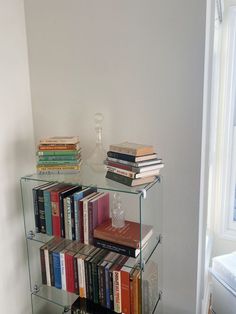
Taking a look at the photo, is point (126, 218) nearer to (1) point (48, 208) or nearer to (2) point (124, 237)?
(2) point (124, 237)

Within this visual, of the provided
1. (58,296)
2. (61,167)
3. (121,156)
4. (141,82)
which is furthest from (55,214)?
(141,82)

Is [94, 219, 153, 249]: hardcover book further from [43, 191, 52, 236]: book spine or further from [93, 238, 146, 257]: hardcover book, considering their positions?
[43, 191, 52, 236]: book spine

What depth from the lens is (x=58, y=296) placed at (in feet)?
5.24

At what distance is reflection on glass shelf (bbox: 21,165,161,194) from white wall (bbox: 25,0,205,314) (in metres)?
0.20

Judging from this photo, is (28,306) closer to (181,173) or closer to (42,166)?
(42,166)

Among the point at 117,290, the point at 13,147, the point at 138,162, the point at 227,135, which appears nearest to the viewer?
the point at 138,162

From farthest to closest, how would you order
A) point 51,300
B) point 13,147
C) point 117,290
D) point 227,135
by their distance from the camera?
1. point 227,135
2. point 51,300
3. point 13,147
4. point 117,290

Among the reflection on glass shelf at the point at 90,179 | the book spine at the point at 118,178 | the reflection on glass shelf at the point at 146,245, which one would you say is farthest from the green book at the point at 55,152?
the reflection on glass shelf at the point at 146,245

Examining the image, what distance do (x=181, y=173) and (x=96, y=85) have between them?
0.63 m

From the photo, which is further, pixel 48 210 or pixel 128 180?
pixel 48 210

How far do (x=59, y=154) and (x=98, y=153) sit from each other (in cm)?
20

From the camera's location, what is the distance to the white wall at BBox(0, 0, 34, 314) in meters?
1.40

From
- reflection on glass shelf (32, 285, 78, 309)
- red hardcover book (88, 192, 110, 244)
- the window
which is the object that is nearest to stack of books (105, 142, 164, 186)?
red hardcover book (88, 192, 110, 244)

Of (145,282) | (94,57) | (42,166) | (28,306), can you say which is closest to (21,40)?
(94,57)
